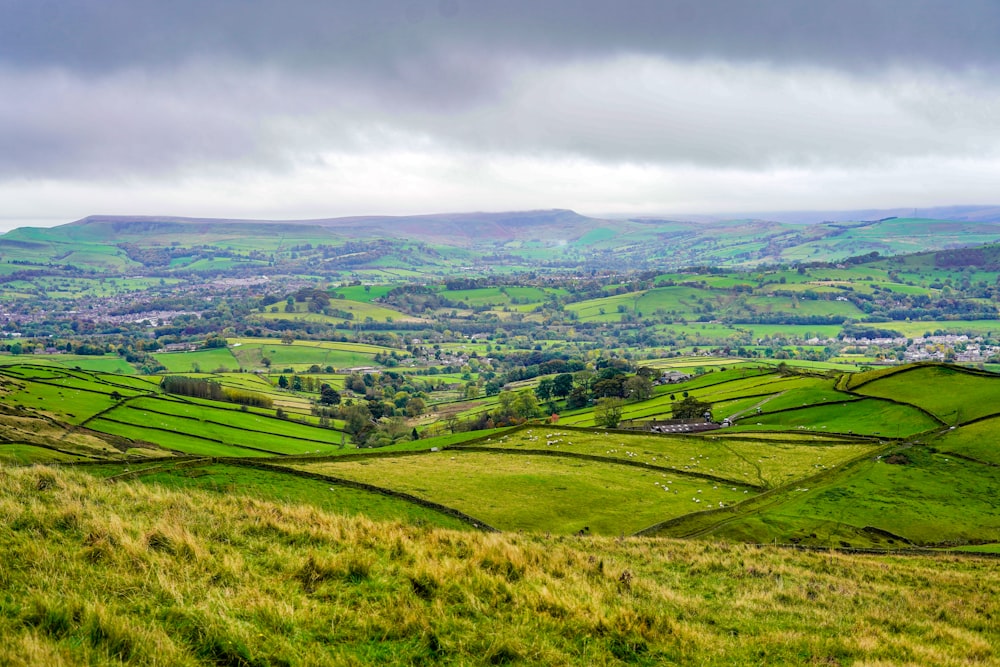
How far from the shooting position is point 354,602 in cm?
871

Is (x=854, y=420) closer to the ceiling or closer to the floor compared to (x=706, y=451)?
closer to the ceiling

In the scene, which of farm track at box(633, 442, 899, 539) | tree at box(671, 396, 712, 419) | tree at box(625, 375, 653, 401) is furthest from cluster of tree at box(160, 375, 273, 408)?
farm track at box(633, 442, 899, 539)

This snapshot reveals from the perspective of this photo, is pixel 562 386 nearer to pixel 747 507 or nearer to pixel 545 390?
pixel 545 390

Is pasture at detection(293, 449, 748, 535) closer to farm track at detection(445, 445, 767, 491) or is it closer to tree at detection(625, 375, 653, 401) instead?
farm track at detection(445, 445, 767, 491)

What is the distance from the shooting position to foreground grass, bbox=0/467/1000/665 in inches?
273

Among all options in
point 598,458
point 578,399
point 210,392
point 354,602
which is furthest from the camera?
point 578,399

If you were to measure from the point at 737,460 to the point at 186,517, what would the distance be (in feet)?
136

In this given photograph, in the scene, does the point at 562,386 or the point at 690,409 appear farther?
the point at 562,386

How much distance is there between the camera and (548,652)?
7.92 m

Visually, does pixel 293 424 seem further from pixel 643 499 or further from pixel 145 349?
pixel 145 349

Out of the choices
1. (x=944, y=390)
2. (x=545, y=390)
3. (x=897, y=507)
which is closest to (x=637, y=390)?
(x=545, y=390)

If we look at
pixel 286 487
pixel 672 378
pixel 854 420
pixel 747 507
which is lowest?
pixel 672 378

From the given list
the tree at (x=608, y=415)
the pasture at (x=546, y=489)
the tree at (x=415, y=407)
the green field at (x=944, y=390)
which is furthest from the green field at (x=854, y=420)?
the tree at (x=415, y=407)

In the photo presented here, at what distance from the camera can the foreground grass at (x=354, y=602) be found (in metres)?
6.95
